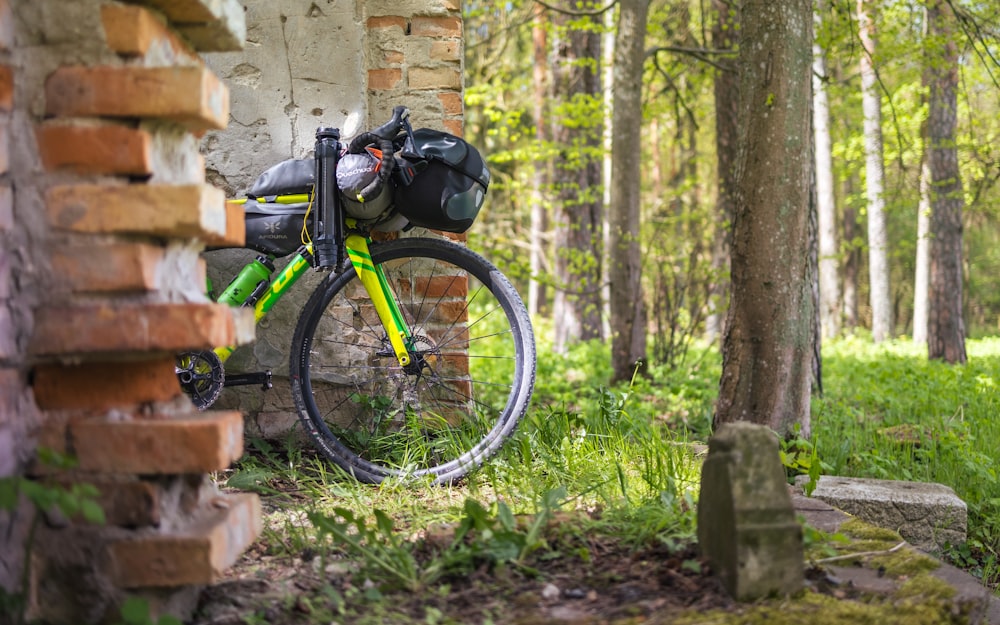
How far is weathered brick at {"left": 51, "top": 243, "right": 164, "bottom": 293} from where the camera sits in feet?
6.00

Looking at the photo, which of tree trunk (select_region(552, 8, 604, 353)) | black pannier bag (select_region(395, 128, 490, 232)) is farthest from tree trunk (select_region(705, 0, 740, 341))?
black pannier bag (select_region(395, 128, 490, 232))

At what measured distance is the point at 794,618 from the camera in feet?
6.11

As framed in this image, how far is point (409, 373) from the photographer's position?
3455mm

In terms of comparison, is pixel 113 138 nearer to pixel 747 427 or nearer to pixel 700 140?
pixel 747 427

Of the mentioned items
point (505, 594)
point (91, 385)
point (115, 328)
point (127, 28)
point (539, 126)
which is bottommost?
point (505, 594)

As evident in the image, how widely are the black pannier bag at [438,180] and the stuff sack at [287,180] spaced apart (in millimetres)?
375

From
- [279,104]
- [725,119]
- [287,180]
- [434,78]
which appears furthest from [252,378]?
[725,119]

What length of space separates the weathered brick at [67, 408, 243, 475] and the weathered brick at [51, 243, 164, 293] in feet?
0.92

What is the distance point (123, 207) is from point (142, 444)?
49 centimetres

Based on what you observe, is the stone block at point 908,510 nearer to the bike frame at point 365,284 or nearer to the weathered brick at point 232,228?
the bike frame at point 365,284

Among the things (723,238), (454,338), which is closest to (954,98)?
(723,238)

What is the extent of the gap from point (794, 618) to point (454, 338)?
7.51 ft

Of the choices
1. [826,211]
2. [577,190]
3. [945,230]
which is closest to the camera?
[577,190]

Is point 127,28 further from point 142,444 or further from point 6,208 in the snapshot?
point 142,444
